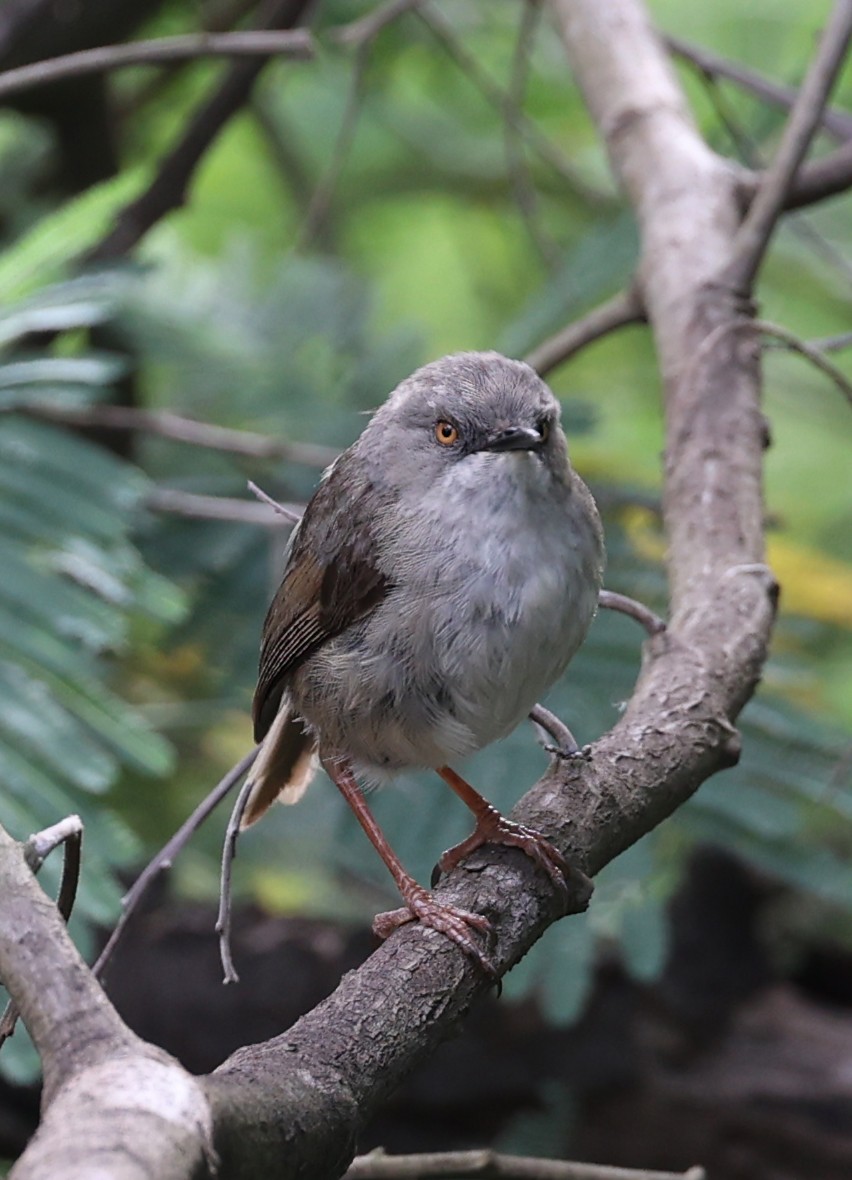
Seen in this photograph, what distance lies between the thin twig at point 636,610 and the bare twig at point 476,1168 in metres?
1.06

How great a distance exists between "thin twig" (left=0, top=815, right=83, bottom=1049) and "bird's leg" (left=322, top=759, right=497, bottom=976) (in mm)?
602

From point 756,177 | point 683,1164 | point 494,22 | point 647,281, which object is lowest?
point 683,1164

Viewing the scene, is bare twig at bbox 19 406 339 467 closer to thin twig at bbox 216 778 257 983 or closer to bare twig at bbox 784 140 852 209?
bare twig at bbox 784 140 852 209

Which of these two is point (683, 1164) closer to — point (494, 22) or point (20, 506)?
point (20, 506)

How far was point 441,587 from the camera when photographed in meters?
2.74

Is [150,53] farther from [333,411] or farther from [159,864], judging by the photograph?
[159,864]

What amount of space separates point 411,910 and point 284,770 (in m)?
0.92

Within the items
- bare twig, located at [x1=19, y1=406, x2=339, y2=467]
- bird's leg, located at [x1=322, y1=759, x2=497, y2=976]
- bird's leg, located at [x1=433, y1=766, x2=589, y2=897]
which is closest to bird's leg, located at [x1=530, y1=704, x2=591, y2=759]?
bird's leg, located at [x1=433, y1=766, x2=589, y2=897]

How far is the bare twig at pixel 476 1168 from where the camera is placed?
2516 mm

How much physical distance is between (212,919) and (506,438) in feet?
9.66

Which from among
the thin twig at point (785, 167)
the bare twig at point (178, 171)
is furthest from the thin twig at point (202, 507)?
the thin twig at point (785, 167)

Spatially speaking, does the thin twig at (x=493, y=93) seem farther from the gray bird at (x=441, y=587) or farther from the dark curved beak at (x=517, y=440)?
the dark curved beak at (x=517, y=440)

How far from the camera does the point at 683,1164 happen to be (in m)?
5.04

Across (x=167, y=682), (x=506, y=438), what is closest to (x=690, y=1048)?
(x=167, y=682)
